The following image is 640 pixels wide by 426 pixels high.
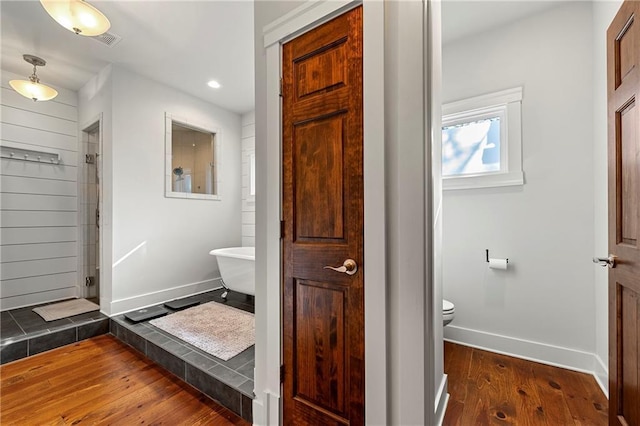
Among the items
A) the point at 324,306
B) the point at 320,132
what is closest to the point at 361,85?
the point at 320,132

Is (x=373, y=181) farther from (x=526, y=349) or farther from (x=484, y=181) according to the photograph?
(x=526, y=349)

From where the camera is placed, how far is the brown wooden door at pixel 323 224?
123cm

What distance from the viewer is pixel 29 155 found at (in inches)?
122

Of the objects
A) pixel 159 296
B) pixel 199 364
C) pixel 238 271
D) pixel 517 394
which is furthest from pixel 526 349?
pixel 159 296

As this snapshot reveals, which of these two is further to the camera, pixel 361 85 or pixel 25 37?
Answer: pixel 25 37

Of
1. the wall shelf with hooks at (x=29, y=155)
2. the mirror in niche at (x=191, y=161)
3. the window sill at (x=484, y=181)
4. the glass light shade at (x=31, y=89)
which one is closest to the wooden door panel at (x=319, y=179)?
the window sill at (x=484, y=181)

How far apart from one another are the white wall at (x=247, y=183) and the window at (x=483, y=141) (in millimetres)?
2841

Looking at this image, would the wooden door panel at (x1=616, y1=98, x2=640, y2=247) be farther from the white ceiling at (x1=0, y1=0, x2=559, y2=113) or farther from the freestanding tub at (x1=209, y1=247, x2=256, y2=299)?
the freestanding tub at (x1=209, y1=247, x2=256, y2=299)

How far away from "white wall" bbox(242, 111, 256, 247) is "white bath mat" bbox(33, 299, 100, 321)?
2.01m

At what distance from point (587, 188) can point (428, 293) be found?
185cm

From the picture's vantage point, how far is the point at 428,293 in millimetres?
1122

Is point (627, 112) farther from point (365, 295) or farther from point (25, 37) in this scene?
point (25, 37)

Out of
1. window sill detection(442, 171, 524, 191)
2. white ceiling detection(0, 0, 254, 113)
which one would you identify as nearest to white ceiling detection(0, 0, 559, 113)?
white ceiling detection(0, 0, 254, 113)

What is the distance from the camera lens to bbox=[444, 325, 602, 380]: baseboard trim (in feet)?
6.53
